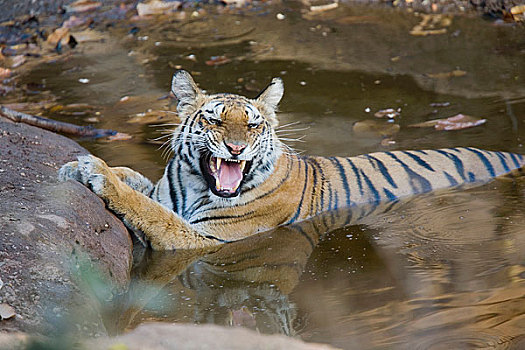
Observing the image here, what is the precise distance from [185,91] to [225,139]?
1.85 ft

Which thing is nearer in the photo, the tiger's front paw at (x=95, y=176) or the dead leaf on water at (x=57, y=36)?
the tiger's front paw at (x=95, y=176)

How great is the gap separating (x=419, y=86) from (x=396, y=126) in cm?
115

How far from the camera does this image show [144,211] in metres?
3.98

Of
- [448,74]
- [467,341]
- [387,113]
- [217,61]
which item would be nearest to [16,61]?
[217,61]

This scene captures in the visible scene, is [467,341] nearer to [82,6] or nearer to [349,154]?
[349,154]

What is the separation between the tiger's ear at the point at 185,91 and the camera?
4488 millimetres

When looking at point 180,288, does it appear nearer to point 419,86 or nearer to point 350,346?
point 350,346

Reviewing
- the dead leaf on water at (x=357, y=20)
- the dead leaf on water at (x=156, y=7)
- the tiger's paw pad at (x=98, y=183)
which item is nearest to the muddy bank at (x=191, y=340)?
the tiger's paw pad at (x=98, y=183)

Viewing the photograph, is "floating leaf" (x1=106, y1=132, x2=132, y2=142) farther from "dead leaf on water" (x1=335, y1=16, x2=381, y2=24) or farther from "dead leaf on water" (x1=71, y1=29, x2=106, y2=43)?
"dead leaf on water" (x1=335, y1=16, x2=381, y2=24)

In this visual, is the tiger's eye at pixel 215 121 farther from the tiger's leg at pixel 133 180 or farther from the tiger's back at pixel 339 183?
the tiger's leg at pixel 133 180

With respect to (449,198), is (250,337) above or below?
above

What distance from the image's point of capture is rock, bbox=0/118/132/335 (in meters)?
2.71

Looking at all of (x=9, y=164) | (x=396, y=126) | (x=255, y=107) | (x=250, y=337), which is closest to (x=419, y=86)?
(x=396, y=126)

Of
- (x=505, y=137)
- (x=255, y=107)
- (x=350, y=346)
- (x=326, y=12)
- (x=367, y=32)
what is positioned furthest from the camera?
(x=326, y=12)
